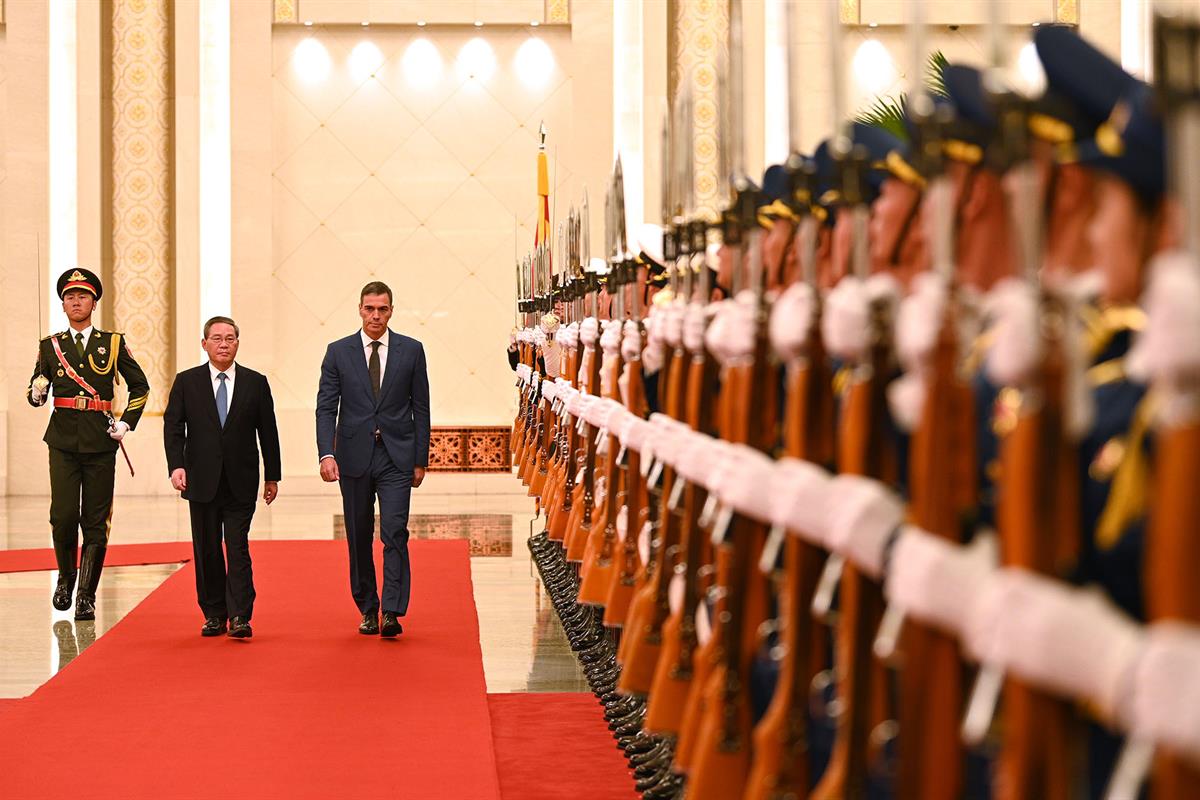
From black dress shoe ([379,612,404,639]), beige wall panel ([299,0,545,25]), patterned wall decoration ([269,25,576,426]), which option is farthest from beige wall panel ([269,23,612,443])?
black dress shoe ([379,612,404,639])

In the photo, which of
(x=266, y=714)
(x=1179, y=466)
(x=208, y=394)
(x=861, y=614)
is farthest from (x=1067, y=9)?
(x=1179, y=466)

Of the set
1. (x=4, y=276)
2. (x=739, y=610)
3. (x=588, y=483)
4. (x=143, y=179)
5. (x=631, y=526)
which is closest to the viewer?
(x=739, y=610)

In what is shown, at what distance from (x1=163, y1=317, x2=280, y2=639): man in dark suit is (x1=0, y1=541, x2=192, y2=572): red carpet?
2924mm

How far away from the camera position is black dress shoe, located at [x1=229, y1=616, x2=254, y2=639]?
6.77 metres

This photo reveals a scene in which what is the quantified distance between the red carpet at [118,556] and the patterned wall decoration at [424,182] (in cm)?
580

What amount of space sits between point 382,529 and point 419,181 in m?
9.96

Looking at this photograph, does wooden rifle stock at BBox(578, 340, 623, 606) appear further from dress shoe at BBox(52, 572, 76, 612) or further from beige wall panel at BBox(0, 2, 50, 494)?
beige wall panel at BBox(0, 2, 50, 494)

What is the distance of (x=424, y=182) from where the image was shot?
1647 centimetres

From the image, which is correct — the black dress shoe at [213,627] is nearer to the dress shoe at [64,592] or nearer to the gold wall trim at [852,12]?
the dress shoe at [64,592]

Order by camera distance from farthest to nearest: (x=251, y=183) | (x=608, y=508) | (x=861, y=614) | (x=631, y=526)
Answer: (x=251, y=183) < (x=608, y=508) < (x=631, y=526) < (x=861, y=614)

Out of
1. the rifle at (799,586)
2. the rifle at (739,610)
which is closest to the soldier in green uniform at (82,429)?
the rifle at (739,610)

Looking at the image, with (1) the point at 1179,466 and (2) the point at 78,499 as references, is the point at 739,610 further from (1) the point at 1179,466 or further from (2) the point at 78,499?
(2) the point at 78,499

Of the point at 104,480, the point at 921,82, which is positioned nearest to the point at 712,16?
the point at 104,480

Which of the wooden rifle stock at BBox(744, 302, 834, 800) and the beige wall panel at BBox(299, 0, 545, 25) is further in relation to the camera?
the beige wall panel at BBox(299, 0, 545, 25)
